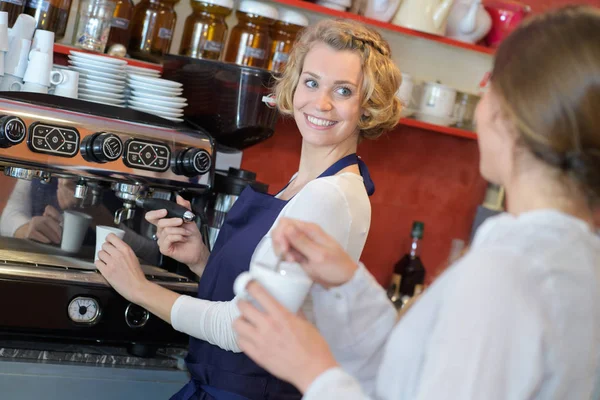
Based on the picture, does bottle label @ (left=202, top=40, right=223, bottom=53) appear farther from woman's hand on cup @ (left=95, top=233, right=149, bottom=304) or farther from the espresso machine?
woman's hand on cup @ (left=95, top=233, right=149, bottom=304)

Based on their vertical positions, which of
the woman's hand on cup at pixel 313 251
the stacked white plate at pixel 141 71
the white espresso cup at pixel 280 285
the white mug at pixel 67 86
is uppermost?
the stacked white plate at pixel 141 71

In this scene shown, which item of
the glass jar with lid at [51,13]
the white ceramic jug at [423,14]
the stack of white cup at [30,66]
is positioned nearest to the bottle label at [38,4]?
the glass jar with lid at [51,13]

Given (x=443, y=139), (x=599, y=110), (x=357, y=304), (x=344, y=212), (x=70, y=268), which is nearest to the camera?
(x=599, y=110)

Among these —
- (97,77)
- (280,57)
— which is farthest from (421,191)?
(97,77)

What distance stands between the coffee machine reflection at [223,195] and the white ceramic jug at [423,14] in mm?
705

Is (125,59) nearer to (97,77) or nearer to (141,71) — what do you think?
(141,71)

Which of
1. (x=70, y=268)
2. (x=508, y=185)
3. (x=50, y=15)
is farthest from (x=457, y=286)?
(x=50, y=15)

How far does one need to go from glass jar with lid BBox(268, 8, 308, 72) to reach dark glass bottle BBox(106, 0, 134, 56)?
0.36 meters

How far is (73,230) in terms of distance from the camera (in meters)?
1.51

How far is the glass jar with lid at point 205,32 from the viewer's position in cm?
191

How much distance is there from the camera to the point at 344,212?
1.24 meters

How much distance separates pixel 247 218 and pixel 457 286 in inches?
28.5

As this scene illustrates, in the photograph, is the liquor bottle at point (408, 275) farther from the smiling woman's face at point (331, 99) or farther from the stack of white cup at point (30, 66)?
the stack of white cup at point (30, 66)

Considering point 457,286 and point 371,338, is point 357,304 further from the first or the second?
point 457,286
